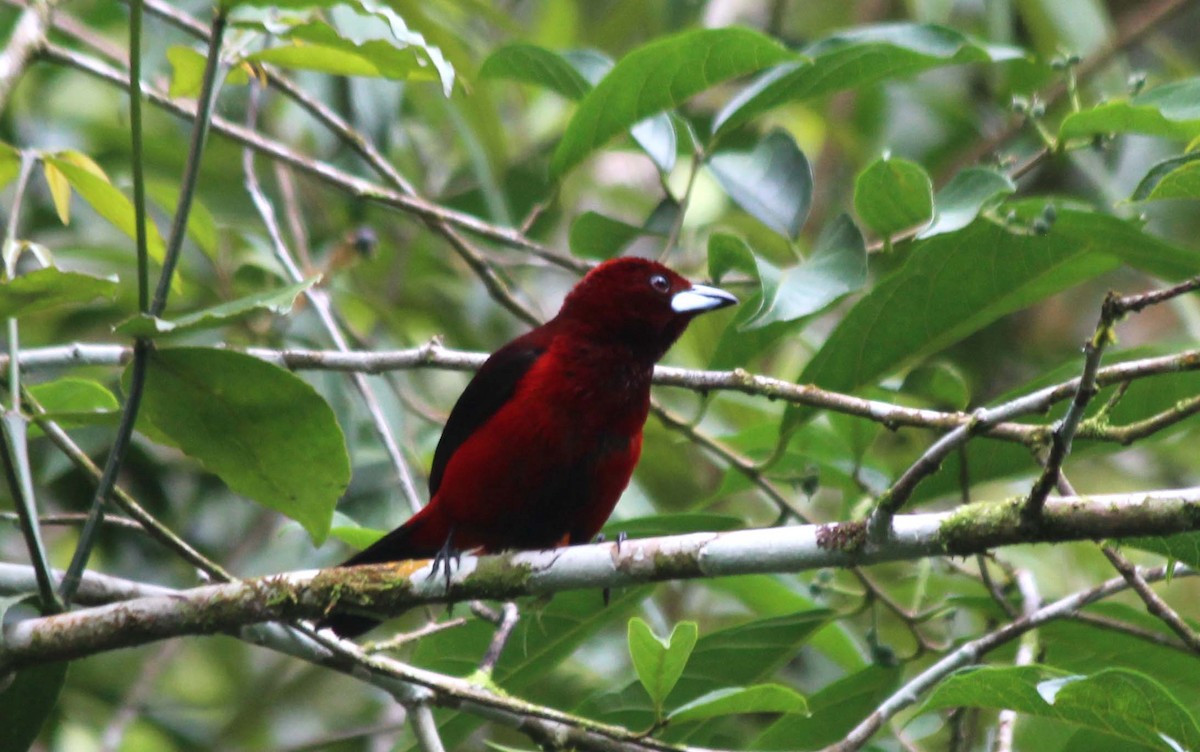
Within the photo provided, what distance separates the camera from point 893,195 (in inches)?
112

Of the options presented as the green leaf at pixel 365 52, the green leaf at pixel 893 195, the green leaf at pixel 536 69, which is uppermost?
the green leaf at pixel 536 69

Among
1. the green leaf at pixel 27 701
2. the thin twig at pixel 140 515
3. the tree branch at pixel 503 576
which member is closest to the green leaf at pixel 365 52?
the thin twig at pixel 140 515

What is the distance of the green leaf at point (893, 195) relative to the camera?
109 inches

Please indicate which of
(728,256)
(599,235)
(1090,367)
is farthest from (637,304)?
(1090,367)

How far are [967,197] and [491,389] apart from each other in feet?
4.45

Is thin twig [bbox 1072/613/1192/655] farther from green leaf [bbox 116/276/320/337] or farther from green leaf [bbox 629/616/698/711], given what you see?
green leaf [bbox 116/276/320/337]

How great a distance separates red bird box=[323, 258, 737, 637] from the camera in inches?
135

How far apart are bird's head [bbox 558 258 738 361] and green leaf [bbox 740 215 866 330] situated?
0.62 meters

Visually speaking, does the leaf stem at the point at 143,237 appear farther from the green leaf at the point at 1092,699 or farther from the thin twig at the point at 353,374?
the green leaf at the point at 1092,699

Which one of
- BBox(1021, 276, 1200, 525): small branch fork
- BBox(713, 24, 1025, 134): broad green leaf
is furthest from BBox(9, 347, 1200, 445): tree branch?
BBox(713, 24, 1025, 134): broad green leaf

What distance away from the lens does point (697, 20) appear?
17.9 feet

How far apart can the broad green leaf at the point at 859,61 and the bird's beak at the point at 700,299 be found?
41 cm

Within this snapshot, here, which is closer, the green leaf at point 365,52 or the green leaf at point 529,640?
the green leaf at point 365,52

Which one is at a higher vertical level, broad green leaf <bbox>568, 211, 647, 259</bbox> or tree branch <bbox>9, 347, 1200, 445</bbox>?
broad green leaf <bbox>568, 211, 647, 259</bbox>
